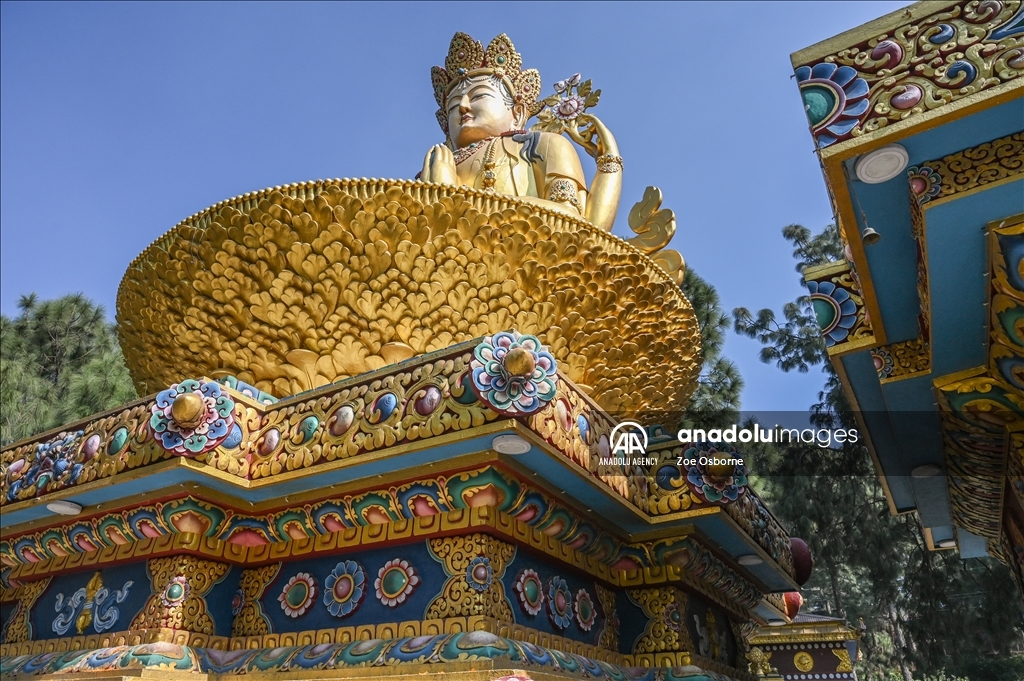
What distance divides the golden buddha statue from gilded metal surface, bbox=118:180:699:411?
0.97 m

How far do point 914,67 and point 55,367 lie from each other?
81.5ft

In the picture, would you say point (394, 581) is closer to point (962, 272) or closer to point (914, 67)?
point (962, 272)

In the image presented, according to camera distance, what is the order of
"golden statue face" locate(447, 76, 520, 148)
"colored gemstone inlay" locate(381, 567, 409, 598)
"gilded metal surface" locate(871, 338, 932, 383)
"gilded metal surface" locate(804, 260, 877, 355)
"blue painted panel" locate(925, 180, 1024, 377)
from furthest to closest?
"golden statue face" locate(447, 76, 520, 148), "gilded metal surface" locate(804, 260, 877, 355), "gilded metal surface" locate(871, 338, 932, 383), "colored gemstone inlay" locate(381, 567, 409, 598), "blue painted panel" locate(925, 180, 1024, 377)

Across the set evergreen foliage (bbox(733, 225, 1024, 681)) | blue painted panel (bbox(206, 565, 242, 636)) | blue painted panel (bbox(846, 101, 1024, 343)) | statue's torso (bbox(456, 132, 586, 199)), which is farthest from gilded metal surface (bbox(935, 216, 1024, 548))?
evergreen foliage (bbox(733, 225, 1024, 681))

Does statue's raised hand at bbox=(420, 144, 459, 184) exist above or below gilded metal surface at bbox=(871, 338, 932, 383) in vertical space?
above

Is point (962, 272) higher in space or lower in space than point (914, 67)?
lower

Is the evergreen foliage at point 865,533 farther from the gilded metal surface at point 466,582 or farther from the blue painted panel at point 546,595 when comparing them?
the gilded metal surface at point 466,582

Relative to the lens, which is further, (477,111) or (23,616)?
(477,111)

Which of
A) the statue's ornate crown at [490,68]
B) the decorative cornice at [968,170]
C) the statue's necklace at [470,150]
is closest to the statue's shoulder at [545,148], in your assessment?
the statue's necklace at [470,150]

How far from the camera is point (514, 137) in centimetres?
779

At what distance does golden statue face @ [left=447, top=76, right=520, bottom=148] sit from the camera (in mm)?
8500

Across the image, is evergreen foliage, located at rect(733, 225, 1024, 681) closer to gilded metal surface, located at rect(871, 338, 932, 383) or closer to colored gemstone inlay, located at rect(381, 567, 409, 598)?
gilded metal surface, located at rect(871, 338, 932, 383)

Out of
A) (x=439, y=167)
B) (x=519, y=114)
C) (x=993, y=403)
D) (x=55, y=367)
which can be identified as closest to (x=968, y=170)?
(x=993, y=403)

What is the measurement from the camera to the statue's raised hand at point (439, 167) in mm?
7133
